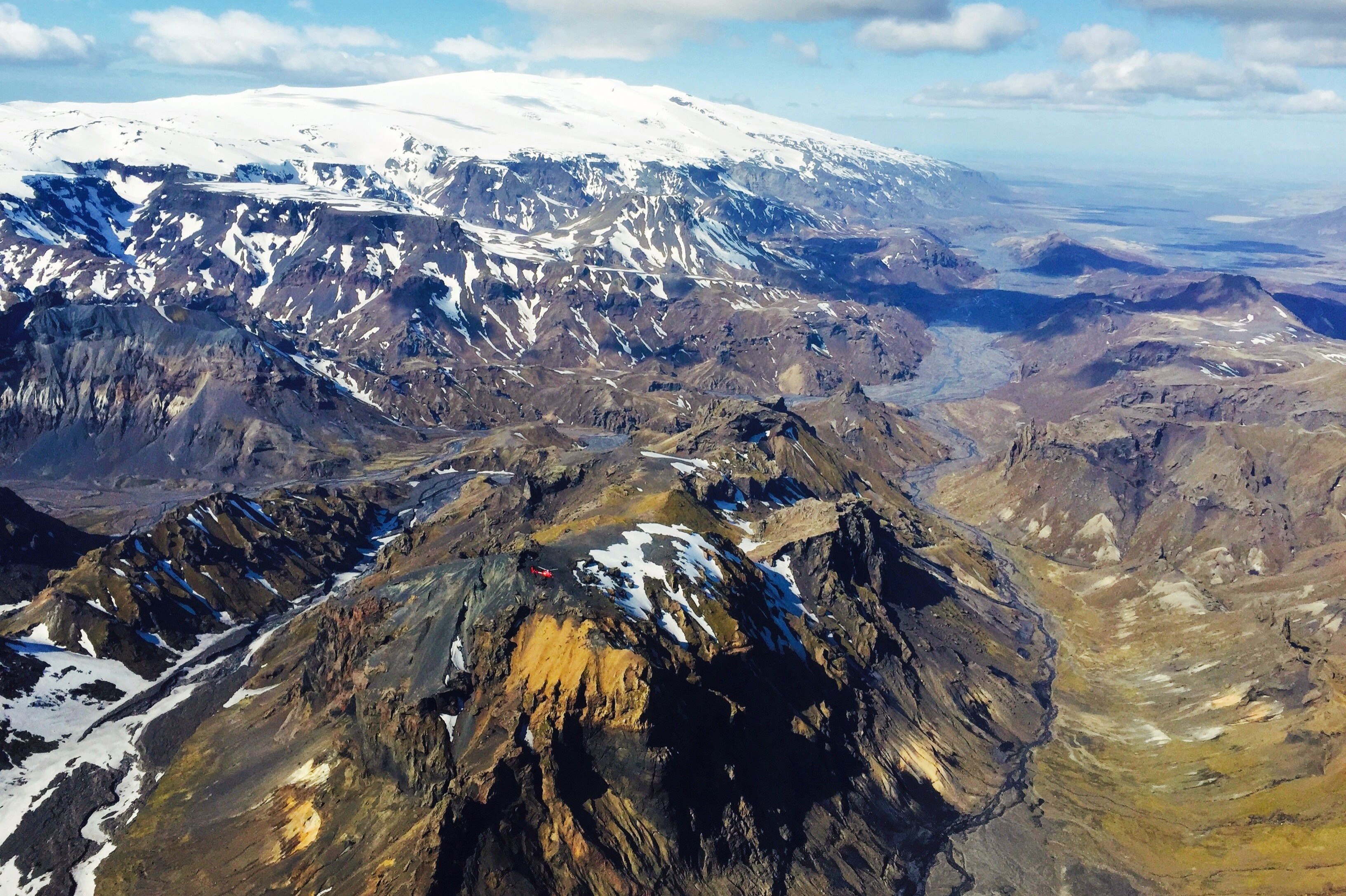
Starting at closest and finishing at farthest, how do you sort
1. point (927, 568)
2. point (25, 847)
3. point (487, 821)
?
point (487, 821)
point (25, 847)
point (927, 568)

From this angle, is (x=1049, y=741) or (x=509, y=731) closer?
(x=509, y=731)

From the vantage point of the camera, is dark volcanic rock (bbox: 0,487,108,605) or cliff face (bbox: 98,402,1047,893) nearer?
cliff face (bbox: 98,402,1047,893)

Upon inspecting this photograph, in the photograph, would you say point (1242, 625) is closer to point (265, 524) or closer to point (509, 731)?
point (509, 731)

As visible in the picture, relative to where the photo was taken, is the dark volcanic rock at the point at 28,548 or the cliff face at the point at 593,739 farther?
the dark volcanic rock at the point at 28,548

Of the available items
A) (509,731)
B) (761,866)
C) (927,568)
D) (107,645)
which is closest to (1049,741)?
(927,568)

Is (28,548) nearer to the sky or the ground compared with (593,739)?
nearer to the ground

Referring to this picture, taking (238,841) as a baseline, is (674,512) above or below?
above

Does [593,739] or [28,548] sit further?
[28,548]

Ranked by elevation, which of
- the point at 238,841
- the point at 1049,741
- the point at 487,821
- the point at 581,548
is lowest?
the point at 1049,741
